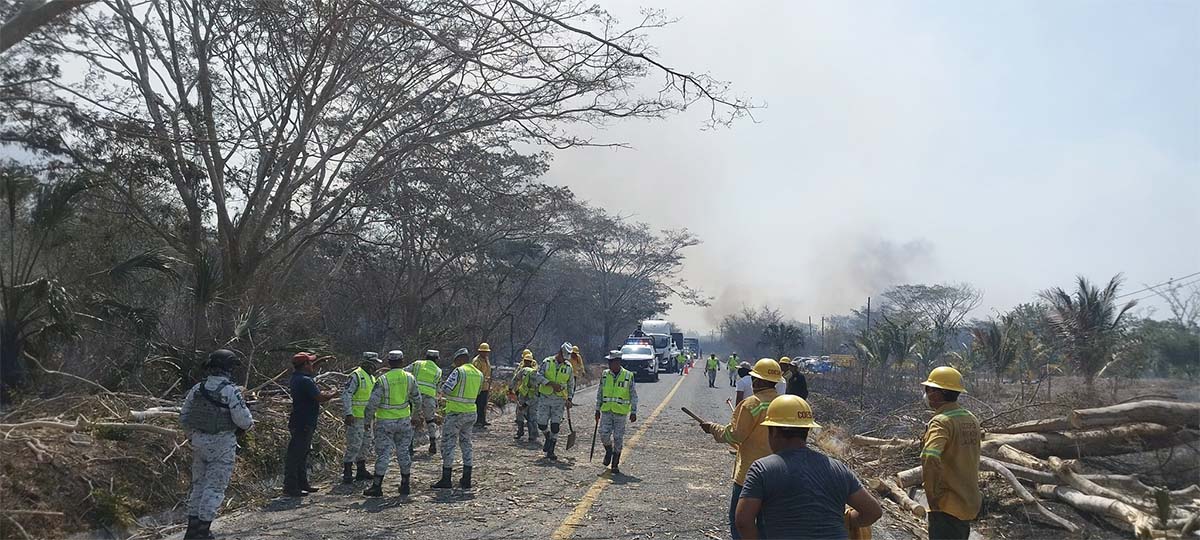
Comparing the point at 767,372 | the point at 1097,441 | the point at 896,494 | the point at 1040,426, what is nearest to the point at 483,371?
the point at 896,494

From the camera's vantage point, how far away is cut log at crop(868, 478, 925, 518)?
9227 mm

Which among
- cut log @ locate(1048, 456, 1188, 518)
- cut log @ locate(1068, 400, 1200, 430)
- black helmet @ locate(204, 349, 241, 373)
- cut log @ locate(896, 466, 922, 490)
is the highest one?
black helmet @ locate(204, 349, 241, 373)

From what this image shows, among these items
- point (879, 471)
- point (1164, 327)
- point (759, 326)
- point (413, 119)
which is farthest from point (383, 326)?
point (759, 326)

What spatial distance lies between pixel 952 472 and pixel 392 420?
21.7ft

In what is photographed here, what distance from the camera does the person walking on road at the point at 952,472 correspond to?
517 cm

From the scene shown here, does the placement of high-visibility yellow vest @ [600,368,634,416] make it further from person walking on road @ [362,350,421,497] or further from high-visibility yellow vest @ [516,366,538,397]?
high-visibility yellow vest @ [516,366,538,397]

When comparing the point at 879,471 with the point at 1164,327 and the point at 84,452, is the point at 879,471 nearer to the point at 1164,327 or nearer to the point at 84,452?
the point at 84,452

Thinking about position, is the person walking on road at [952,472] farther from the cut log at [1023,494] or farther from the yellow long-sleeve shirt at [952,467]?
the cut log at [1023,494]

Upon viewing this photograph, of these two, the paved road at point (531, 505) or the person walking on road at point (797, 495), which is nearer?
the person walking on road at point (797, 495)

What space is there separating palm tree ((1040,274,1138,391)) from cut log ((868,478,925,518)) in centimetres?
1537

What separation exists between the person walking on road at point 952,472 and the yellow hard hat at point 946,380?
0.16m

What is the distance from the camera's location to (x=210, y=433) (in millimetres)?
7277

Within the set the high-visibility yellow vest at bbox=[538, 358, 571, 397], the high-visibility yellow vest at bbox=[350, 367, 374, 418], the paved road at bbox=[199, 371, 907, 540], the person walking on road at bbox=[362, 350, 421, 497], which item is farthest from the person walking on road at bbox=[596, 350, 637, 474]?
the high-visibility yellow vest at bbox=[350, 367, 374, 418]

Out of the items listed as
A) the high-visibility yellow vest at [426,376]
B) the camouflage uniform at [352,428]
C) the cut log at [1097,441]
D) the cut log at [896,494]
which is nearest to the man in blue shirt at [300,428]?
the camouflage uniform at [352,428]
